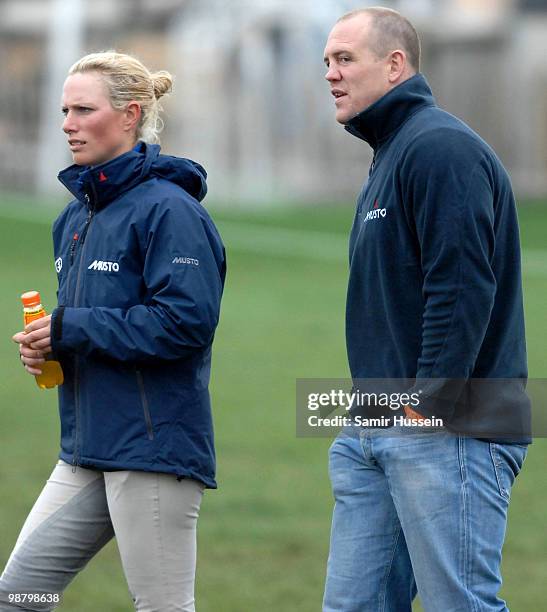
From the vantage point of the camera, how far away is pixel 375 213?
3924 mm

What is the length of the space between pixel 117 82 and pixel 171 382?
3.01 feet

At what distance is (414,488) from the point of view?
152 inches

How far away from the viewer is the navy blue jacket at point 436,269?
146 inches

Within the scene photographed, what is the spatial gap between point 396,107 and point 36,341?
1232mm

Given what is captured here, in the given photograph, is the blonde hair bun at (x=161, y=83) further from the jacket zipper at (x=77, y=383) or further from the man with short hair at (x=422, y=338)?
the man with short hair at (x=422, y=338)

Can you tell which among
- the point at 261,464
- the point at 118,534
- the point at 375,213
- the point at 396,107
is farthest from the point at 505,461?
the point at 261,464

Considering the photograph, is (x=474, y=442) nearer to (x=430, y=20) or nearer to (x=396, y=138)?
(x=396, y=138)

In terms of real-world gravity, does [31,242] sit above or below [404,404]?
below

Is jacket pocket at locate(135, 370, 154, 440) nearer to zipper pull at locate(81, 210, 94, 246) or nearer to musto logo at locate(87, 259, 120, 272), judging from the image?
musto logo at locate(87, 259, 120, 272)

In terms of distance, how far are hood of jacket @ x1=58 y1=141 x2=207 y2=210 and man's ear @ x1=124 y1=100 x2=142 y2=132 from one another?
0.21 ft

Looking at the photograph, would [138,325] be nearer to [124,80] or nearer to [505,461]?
[124,80]

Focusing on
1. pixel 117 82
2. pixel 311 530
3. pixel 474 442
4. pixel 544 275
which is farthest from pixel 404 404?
pixel 544 275

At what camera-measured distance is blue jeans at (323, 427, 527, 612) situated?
380 cm

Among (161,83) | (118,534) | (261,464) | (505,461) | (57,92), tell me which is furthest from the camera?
(57,92)
